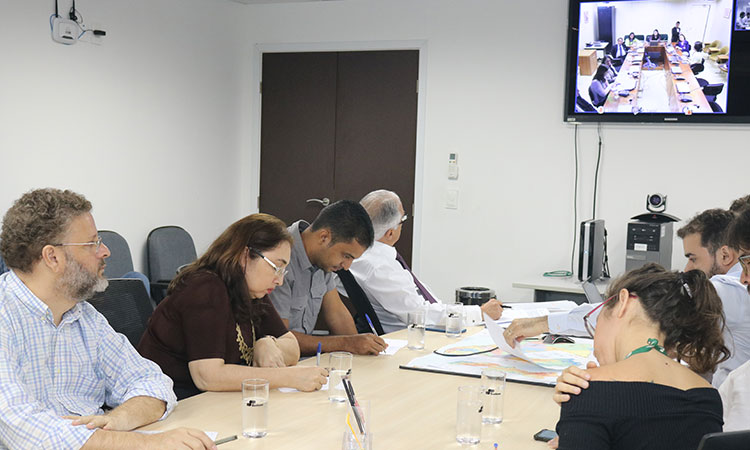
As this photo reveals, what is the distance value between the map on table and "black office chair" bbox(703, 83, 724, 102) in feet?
8.30

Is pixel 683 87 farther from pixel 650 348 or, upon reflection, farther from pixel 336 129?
pixel 650 348

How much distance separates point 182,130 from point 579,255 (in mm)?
3100

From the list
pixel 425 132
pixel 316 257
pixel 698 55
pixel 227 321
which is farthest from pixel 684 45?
pixel 227 321

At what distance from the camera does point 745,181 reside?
5.07 metres

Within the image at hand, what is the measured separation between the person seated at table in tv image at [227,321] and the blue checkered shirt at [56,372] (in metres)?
0.20

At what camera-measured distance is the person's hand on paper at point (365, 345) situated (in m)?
2.96

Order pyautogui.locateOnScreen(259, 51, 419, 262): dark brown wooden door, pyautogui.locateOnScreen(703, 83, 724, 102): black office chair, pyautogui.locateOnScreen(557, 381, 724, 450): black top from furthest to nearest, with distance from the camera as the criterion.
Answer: pyautogui.locateOnScreen(259, 51, 419, 262): dark brown wooden door, pyautogui.locateOnScreen(703, 83, 724, 102): black office chair, pyautogui.locateOnScreen(557, 381, 724, 450): black top

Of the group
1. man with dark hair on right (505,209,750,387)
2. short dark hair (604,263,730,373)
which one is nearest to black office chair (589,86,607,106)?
man with dark hair on right (505,209,750,387)

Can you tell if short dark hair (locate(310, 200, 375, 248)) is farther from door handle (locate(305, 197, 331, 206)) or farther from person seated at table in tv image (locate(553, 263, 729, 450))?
door handle (locate(305, 197, 331, 206))

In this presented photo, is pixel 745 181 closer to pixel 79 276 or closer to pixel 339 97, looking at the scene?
pixel 339 97

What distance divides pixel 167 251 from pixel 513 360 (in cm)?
356

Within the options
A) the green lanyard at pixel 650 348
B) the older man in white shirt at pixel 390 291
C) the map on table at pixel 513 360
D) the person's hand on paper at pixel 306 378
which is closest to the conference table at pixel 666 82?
the older man in white shirt at pixel 390 291

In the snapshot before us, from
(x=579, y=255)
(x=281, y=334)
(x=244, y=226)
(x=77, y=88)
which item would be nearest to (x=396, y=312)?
(x=281, y=334)

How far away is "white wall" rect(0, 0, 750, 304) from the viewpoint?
509 cm
